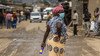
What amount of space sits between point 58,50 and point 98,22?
17.4 m

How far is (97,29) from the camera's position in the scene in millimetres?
25719

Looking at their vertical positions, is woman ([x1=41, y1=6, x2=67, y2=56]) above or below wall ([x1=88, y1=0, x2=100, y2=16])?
above

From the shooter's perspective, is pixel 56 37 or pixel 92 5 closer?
pixel 56 37

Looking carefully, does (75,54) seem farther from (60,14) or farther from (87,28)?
(87,28)

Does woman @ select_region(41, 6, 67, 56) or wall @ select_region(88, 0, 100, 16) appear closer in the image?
woman @ select_region(41, 6, 67, 56)

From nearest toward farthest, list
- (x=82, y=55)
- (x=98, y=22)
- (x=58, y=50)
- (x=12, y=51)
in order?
(x=58, y=50)
(x=82, y=55)
(x=12, y=51)
(x=98, y=22)

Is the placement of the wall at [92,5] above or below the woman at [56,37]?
below

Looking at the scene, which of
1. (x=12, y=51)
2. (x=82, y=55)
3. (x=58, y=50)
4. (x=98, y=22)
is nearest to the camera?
(x=58, y=50)

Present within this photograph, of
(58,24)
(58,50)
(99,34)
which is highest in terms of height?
(58,24)

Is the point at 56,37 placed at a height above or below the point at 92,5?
above

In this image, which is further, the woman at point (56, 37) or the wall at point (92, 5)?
the wall at point (92, 5)

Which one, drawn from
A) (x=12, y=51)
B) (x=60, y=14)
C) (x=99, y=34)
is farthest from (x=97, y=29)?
(x=60, y=14)

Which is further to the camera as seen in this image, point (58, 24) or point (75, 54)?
point (75, 54)

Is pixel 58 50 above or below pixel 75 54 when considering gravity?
above
